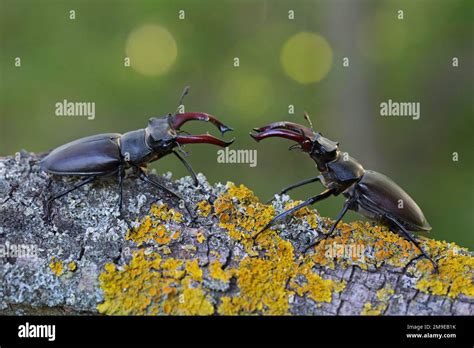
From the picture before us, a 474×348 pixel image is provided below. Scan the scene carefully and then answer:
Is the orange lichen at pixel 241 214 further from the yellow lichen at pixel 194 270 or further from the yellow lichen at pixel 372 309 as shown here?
the yellow lichen at pixel 372 309

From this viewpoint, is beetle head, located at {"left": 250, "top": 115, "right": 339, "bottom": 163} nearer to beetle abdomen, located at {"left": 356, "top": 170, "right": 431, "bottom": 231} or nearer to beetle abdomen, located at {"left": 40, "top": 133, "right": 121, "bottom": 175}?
beetle abdomen, located at {"left": 356, "top": 170, "right": 431, "bottom": 231}

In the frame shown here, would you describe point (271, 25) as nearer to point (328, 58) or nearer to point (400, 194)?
point (328, 58)

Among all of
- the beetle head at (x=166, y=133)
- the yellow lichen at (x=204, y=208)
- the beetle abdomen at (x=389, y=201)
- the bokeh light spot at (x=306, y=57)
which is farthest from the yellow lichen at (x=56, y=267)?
the bokeh light spot at (x=306, y=57)

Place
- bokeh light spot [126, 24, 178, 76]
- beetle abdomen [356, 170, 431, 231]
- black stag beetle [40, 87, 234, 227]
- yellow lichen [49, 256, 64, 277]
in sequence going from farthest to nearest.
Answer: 1. bokeh light spot [126, 24, 178, 76]
2. beetle abdomen [356, 170, 431, 231]
3. black stag beetle [40, 87, 234, 227]
4. yellow lichen [49, 256, 64, 277]

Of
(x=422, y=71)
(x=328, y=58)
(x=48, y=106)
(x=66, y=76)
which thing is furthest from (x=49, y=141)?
(x=422, y=71)

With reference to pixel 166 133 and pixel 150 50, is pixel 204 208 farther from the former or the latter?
pixel 150 50

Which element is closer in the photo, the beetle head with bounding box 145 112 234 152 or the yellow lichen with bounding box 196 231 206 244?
the yellow lichen with bounding box 196 231 206 244

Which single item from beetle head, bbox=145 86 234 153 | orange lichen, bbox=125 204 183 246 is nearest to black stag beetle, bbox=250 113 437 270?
beetle head, bbox=145 86 234 153

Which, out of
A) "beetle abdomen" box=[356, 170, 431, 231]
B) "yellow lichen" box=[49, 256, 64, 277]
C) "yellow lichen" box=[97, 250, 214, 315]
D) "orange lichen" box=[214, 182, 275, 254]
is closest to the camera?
"yellow lichen" box=[97, 250, 214, 315]
